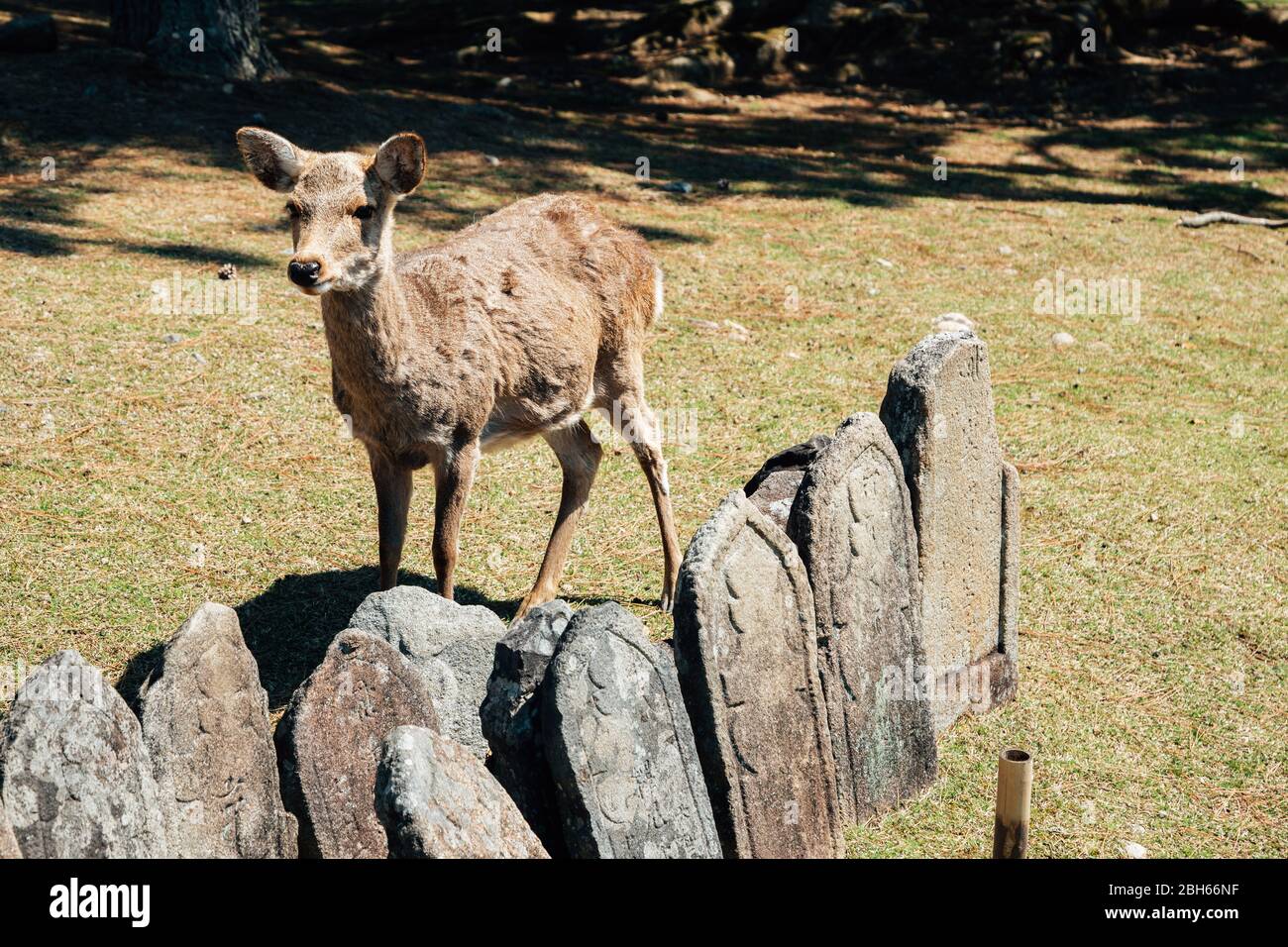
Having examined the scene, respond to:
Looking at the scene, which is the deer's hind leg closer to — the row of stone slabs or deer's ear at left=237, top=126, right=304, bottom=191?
the row of stone slabs

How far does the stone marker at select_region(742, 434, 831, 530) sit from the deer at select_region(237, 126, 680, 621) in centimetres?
73

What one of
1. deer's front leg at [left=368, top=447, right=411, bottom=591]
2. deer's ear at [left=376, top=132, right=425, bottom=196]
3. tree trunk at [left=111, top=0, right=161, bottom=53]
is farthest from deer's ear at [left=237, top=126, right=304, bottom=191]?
tree trunk at [left=111, top=0, right=161, bottom=53]

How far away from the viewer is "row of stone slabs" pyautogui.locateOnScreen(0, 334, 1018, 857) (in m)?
3.45

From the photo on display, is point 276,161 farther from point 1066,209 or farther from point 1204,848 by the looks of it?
point 1066,209

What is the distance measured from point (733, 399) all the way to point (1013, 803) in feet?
17.4

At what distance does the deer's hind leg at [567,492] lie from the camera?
Answer: 6.62 m

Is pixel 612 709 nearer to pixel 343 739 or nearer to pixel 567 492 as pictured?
pixel 343 739

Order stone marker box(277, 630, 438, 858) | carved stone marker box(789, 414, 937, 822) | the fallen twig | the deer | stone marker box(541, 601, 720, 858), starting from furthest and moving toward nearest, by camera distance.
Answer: the fallen twig, the deer, carved stone marker box(789, 414, 937, 822), stone marker box(277, 630, 438, 858), stone marker box(541, 601, 720, 858)

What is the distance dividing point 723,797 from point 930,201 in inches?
444

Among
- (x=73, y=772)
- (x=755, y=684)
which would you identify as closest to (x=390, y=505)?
(x=755, y=684)

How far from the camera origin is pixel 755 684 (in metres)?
4.38

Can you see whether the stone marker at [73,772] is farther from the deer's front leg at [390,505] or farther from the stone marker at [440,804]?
the deer's front leg at [390,505]

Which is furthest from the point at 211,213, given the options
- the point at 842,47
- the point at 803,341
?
the point at 842,47

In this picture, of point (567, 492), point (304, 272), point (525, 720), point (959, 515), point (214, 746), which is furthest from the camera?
point (567, 492)
